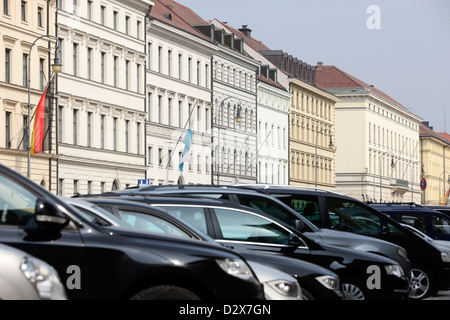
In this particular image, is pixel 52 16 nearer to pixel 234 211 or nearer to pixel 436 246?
pixel 436 246

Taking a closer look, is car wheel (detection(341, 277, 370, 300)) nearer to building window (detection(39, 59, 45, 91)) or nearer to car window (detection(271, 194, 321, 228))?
car window (detection(271, 194, 321, 228))

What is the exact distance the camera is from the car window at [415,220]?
25.0 metres

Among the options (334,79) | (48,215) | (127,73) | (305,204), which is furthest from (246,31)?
(48,215)

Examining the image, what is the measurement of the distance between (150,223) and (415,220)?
15.1 meters

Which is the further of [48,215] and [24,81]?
[24,81]

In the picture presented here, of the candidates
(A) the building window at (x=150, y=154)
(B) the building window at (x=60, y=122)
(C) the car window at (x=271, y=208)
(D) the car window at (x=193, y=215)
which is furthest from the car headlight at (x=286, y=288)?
(A) the building window at (x=150, y=154)

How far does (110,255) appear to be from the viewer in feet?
24.9

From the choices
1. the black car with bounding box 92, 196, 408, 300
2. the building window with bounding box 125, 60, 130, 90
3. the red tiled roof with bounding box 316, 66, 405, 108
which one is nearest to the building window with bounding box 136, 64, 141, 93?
the building window with bounding box 125, 60, 130, 90

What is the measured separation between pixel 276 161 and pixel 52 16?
4634 centimetres

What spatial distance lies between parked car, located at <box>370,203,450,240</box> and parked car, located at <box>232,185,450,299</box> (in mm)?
4669

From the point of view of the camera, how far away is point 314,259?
1328cm

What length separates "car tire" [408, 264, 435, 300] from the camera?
65.6ft

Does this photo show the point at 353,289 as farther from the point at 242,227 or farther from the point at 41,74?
the point at 41,74

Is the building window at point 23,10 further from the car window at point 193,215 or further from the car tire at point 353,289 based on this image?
the car window at point 193,215
